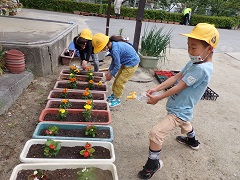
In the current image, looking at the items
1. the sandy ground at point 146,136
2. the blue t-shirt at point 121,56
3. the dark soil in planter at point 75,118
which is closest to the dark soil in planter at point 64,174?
the sandy ground at point 146,136

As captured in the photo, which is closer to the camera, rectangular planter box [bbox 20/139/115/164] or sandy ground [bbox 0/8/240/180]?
rectangular planter box [bbox 20/139/115/164]

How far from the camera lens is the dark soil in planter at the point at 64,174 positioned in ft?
4.99

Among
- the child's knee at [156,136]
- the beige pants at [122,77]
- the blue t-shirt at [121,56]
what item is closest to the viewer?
the child's knee at [156,136]

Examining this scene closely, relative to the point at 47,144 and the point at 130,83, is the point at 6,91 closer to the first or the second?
the point at 47,144

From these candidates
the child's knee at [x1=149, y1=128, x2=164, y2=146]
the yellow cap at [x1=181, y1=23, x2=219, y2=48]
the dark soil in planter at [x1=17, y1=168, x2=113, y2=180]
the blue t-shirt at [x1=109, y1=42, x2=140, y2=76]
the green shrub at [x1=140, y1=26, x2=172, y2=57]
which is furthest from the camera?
the green shrub at [x1=140, y1=26, x2=172, y2=57]

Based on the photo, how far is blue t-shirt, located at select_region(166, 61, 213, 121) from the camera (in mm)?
1741

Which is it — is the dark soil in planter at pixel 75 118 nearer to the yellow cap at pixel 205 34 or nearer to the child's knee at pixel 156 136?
the child's knee at pixel 156 136

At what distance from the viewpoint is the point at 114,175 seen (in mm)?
1548

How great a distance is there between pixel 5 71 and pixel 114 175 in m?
2.42

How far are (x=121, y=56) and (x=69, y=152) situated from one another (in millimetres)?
1529

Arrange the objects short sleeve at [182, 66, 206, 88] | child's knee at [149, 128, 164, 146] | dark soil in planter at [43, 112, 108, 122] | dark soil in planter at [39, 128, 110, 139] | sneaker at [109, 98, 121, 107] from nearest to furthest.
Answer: short sleeve at [182, 66, 206, 88] < child's knee at [149, 128, 164, 146] < dark soil in planter at [39, 128, 110, 139] < dark soil in planter at [43, 112, 108, 122] < sneaker at [109, 98, 121, 107]

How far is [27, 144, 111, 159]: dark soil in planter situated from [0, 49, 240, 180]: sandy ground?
333 millimetres

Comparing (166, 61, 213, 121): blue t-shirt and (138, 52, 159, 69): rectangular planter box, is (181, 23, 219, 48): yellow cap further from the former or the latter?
(138, 52, 159, 69): rectangular planter box

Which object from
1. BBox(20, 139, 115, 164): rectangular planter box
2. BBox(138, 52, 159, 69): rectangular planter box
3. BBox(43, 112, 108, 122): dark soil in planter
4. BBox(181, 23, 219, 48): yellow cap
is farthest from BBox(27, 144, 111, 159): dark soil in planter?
BBox(138, 52, 159, 69): rectangular planter box
